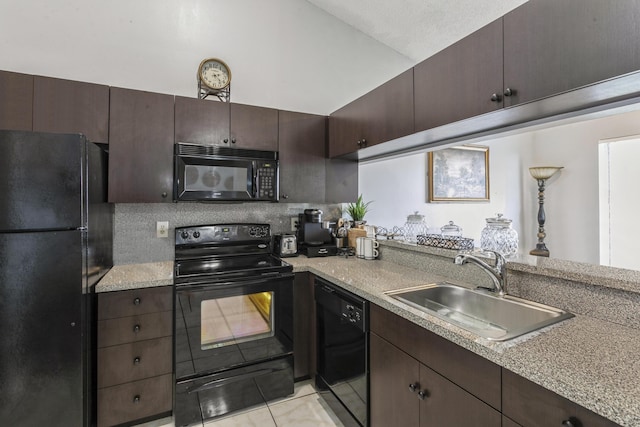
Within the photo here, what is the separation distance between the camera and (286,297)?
6.99ft

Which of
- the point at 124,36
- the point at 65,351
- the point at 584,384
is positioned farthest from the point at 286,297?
the point at 124,36

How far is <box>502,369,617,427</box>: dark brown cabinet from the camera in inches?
30.2

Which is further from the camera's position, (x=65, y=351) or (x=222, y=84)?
(x=222, y=84)

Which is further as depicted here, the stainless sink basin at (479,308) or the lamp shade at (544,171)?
the lamp shade at (544,171)

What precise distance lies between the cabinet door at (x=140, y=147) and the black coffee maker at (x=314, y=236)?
1.08 m

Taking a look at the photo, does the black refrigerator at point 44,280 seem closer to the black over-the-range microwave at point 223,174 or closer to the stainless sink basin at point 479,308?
the black over-the-range microwave at point 223,174

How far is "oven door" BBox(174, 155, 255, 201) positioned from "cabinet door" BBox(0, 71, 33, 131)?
832 mm

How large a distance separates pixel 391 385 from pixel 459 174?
115 inches

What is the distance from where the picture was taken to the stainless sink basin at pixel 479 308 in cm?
132

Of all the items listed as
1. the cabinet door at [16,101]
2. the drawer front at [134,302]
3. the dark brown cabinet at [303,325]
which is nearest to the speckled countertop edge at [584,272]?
the dark brown cabinet at [303,325]

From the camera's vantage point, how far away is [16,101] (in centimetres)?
180

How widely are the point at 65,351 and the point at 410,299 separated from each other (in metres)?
1.78

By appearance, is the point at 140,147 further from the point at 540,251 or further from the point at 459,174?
the point at 540,251

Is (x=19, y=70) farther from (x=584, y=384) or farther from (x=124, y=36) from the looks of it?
(x=584, y=384)
